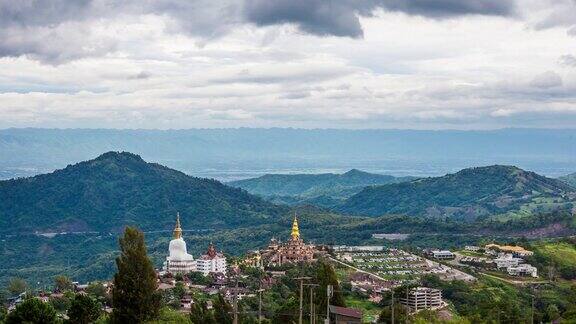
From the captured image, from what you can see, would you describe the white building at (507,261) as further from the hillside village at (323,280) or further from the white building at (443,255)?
the white building at (443,255)

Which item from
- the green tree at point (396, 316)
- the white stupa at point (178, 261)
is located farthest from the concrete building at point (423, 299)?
the white stupa at point (178, 261)

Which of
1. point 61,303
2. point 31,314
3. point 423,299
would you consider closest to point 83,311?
point 31,314

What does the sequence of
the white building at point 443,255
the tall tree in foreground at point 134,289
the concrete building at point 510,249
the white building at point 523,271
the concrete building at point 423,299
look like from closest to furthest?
the tall tree in foreground at point 134,289 → the concrete building at point 423,299 → the white building at point 523,271 → the concrete building at point 510,249 → the white building at point 443,255

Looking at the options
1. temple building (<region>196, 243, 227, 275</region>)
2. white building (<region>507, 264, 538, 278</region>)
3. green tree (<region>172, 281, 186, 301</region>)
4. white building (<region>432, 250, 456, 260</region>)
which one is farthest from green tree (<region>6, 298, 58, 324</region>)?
white building (<region>432, 250, 456, 260</region>)

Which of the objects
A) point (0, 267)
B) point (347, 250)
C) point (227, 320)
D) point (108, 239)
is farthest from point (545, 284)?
point (108, 239)

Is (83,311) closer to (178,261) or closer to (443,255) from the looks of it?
(178,261)
